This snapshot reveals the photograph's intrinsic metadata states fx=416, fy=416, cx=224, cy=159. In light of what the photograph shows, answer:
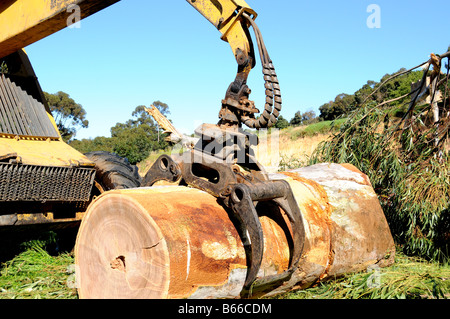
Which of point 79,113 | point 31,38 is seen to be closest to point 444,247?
point 31,38

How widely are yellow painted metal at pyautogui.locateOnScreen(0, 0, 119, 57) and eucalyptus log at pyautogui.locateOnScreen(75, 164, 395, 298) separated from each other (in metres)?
2.18

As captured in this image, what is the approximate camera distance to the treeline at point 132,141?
82.4 feet

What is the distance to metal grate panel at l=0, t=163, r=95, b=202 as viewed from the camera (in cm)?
441

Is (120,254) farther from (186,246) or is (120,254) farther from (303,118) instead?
(303,118)

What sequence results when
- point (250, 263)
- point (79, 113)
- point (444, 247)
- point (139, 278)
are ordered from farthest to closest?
point (79, 113), point (444, 247), point (250, 263), point (139, 278)

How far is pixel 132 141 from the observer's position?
2931cm

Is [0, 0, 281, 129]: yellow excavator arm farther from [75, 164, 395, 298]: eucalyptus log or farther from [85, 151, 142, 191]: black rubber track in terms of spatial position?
[85, 151, 142, 191]: black rubber track

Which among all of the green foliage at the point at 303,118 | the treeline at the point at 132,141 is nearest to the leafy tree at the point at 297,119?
the green foliage at the point at 303,118

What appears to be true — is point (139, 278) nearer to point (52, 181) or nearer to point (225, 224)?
point (225, 224)

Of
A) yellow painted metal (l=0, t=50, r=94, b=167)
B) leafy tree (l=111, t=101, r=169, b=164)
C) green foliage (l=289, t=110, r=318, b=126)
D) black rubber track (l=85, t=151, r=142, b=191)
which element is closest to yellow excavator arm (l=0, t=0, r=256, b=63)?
yellow painted metal (l=0, t=50, r=94, b=167)

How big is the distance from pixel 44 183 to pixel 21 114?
1.26 metres

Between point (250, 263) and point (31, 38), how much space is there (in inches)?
151
